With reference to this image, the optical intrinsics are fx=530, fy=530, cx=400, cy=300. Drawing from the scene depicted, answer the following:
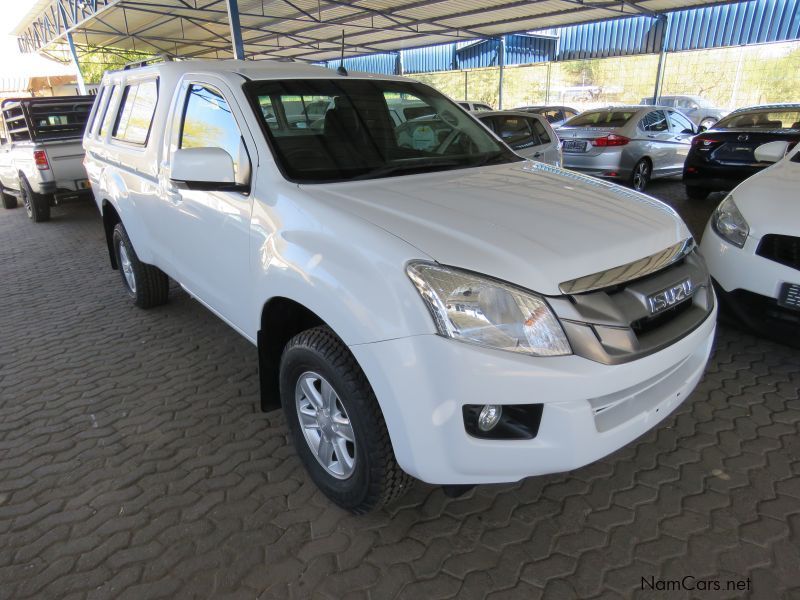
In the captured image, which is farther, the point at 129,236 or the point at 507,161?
the point at 129,236

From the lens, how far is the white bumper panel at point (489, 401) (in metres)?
1.67

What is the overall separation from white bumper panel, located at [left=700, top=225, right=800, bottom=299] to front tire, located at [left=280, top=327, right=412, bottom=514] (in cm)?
251

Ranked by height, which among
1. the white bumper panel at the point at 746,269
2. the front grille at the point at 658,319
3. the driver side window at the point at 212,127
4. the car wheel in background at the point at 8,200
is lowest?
the car wheel in background at the point at 8,200

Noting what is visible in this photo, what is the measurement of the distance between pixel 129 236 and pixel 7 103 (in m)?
7.65

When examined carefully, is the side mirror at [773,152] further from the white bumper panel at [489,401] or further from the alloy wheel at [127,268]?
the alloy wheel at [127,268]

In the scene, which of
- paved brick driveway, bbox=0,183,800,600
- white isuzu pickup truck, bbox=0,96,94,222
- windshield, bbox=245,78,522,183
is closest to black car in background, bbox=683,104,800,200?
paved brick driveway, bbox=0,183,800,600

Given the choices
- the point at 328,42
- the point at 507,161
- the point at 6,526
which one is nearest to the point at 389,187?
the point at 507,161

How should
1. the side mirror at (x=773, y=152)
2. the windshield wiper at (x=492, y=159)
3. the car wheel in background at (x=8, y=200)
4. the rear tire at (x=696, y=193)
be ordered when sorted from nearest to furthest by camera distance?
the windshield wiper at (x=492, y=159) → the side mirror at (x=773, y=152) → the rear tire at (x=696, y=193) → the car wheel in background at (x=8, y=200)

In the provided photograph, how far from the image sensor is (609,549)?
2088 millimetres

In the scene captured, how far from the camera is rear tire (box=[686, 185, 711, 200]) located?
8669mm

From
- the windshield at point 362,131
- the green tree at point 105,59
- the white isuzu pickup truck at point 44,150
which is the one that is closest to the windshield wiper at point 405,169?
the windshield at point 362,131

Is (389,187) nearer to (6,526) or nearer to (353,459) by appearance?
(353,459)

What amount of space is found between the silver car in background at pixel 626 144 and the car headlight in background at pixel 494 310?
8.23 metres

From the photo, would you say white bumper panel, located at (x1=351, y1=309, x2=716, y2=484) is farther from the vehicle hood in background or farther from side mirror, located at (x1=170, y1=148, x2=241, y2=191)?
the vehicle hood in background
